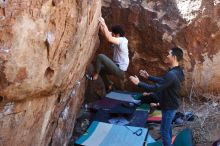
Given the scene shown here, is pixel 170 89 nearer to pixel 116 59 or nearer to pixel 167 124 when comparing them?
pixel 167 124

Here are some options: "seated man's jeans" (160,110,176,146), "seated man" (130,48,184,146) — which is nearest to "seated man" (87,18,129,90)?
"seated man" (130,48,184,146)

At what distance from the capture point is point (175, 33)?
8547mm

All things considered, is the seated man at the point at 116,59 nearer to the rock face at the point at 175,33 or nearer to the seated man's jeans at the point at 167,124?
the rock face at the point at 175,33

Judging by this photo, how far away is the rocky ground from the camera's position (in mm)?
7043

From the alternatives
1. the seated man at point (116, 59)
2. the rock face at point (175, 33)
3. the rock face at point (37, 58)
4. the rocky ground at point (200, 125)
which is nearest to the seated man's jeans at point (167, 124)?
the rocky ground at point (200, 125)

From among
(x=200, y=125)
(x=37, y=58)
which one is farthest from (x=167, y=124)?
(x=37, y=58)

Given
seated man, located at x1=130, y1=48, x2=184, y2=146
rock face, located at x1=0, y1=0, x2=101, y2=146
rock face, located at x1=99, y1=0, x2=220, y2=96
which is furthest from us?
rock face, located at x1=99, y1=0, x2=220, y2=96

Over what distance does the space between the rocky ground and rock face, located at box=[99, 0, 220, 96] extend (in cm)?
69

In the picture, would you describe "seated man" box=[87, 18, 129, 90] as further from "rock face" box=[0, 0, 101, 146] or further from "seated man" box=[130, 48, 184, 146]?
"rock face" box=[0, 0, 101, 146]

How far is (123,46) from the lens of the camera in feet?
24.8

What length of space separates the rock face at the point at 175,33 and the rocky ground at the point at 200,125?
0.69m

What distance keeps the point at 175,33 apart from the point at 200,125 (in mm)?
2015

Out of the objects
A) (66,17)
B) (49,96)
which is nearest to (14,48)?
(66,17)

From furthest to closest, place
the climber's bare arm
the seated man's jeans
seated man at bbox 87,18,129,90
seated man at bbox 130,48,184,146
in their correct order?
seated man at bbox 87,18,129,90
the climber's bare arm
the seated man's jeans
seated man at bbox 130,48,184,146
